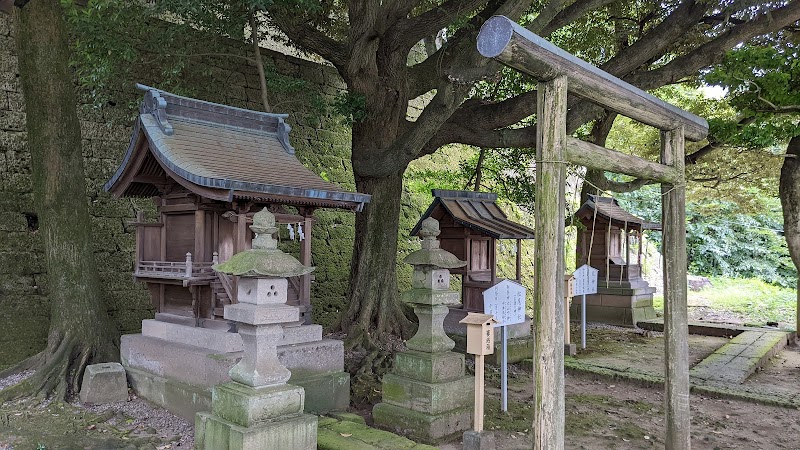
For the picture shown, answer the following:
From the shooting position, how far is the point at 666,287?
5039 mm

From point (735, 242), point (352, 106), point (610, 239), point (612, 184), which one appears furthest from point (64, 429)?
point (735, 242)

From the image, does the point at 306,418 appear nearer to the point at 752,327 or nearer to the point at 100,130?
the point at 100,130

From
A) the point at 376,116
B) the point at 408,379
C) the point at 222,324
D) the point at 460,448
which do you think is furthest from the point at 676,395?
the point at 376,116

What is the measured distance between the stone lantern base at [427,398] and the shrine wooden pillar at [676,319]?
1874mm

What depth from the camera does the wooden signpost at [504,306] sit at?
19.6ft

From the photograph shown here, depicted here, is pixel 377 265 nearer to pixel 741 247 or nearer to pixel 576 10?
pixel 576 10

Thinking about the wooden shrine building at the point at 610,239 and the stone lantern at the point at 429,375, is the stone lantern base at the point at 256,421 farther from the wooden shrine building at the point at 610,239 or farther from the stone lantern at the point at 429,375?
the wooden shrine building at the point at 610,239

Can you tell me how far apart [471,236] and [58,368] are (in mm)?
5805

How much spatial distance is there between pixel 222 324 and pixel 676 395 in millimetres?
4483

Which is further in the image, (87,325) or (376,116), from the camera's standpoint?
(376,116)

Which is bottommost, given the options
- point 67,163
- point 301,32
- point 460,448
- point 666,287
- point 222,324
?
point 460,448

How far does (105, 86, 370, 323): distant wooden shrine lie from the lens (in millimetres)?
5559

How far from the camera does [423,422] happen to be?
5277mm

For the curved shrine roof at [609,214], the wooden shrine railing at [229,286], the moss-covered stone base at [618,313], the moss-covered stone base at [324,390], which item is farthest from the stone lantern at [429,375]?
the moss-covered stone base at [618,313]
